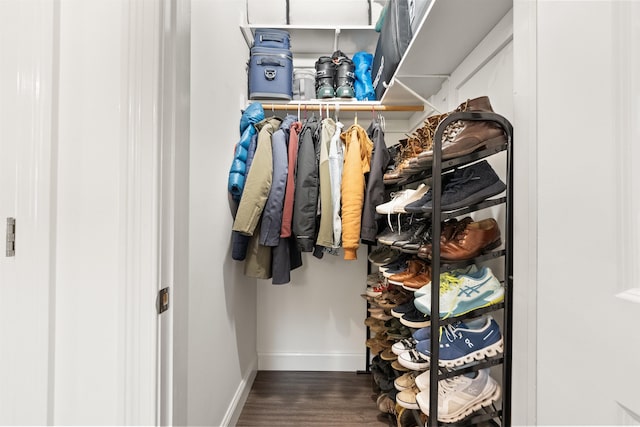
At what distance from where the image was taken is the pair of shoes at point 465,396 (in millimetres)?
820

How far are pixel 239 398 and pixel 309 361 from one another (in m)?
0.59

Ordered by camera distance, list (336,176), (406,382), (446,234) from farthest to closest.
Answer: (336,176), (406,382), (446,234)

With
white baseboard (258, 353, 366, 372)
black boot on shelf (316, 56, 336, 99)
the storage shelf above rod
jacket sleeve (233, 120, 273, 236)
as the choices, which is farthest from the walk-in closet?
white baseboard (258, 353, 366, 372)

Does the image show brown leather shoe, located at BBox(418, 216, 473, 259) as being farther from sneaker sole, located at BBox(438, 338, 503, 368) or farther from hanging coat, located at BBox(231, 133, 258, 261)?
hanging coat, located at BBox(231, 133, 258, 261)

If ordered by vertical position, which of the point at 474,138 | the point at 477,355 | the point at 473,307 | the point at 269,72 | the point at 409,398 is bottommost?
the point at 409,398

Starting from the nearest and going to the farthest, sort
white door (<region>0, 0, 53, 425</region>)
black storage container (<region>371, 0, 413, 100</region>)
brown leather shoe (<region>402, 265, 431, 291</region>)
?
white door (<region>0, 0, 53, 425</region>) < brown leather shoe (<region>402, 265, 431, 291</region>) < black storage container (<region>371, 0, 413, 100</region>)

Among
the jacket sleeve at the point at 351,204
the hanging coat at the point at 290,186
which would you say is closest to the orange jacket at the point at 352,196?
the jacket sleeve at the point at 351,204

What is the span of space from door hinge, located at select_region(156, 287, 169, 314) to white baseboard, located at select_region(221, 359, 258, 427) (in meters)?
1.00

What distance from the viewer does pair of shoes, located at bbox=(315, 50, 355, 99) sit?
68.3 inches

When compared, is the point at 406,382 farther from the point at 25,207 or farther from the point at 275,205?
the point at 25,207

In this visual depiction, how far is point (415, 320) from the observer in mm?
979

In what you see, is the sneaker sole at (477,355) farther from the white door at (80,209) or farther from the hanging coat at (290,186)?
the hanging coat at (290,186)

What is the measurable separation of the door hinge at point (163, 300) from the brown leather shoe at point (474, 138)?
2.61 feet

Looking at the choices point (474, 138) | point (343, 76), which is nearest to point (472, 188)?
point (474, 138)
